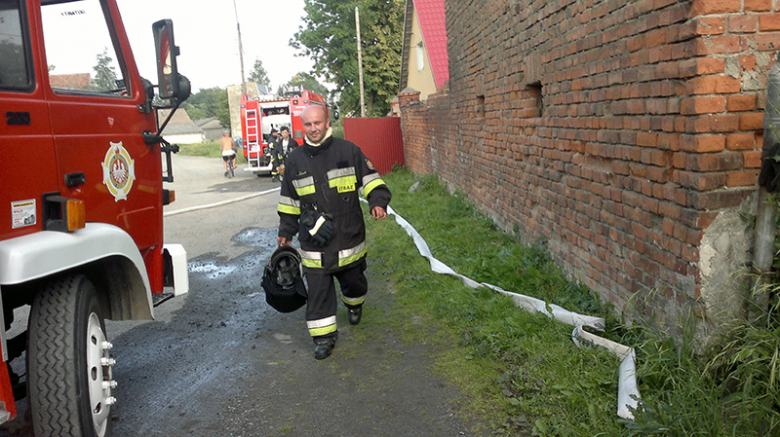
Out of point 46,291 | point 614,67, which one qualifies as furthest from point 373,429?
point 614,67

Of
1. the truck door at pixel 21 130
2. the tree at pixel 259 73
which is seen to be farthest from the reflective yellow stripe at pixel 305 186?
the tree at pixel 259 73

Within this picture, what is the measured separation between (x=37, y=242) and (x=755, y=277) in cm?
335

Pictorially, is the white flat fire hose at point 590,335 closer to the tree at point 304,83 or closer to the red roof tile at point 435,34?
the red roof tile at point 435,34

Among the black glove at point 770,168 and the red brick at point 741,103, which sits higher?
the red brick at point 741,103

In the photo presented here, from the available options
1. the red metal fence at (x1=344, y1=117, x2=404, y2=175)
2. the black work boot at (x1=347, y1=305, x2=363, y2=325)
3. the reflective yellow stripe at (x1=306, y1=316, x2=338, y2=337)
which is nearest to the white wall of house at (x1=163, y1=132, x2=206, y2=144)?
the red metal fence at (x1=344, y1=117, x2=404, y2=175)

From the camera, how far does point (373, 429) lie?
3.24 meters

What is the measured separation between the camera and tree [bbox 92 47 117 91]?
139 inches

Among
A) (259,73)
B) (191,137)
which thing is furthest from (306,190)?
(259,73)

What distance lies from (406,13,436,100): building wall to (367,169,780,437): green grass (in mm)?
18162

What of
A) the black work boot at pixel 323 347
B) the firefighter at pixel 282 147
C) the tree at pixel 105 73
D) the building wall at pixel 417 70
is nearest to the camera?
the tree at pixel 105 73

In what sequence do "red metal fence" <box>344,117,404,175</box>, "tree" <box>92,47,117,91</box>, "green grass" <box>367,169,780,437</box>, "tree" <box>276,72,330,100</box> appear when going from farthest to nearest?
"tree" <box>276,72,330,100</box>, "red metal fence" <box>344,117,404,175</box>, "tree" <box>92,47,117,91</box>, "green grass" <box>367,169,780,437</box>

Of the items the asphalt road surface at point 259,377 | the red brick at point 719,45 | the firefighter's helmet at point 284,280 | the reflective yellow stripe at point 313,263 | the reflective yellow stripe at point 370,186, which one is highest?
the red brick at point 719,45

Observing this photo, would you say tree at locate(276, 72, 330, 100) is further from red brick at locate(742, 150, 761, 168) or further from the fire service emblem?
red brick at locate(742, 150, 761, 168)

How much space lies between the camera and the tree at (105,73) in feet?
11.6
